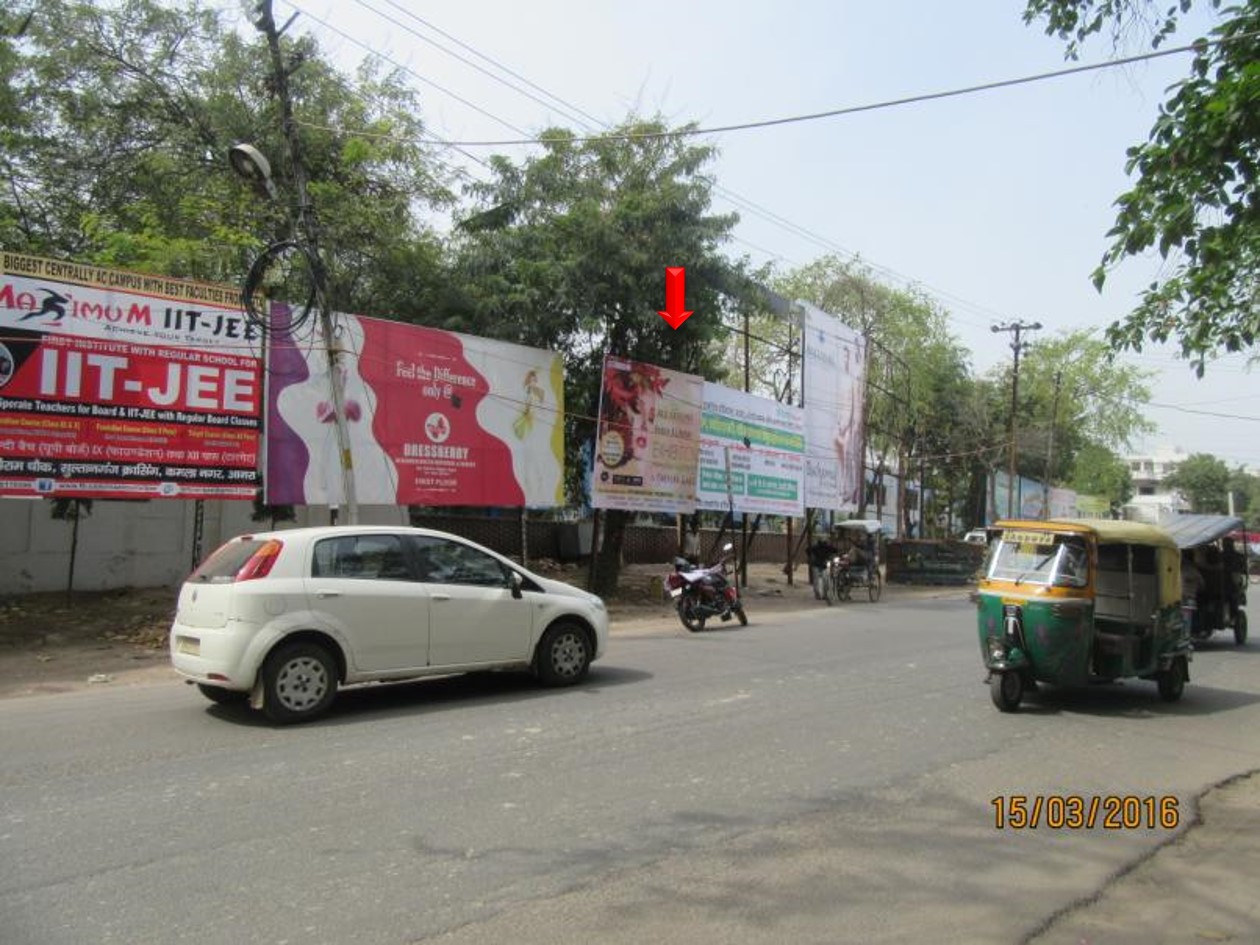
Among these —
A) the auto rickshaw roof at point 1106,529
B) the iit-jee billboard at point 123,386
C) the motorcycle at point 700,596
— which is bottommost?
the motorcycle at point 700,596

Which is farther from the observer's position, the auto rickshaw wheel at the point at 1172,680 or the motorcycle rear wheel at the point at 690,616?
the motorcycle rear wheel at the point at 690,616

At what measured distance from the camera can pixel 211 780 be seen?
5766mm

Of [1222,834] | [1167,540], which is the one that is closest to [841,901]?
[1222,834]

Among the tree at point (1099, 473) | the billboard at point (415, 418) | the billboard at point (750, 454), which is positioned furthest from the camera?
the tree at point (1099, 473)

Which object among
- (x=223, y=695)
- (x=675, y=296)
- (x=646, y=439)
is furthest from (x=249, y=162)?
(x=646, y=439)

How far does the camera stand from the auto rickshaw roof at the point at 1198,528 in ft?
45.7

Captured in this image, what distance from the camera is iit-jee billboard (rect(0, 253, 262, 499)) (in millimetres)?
11383

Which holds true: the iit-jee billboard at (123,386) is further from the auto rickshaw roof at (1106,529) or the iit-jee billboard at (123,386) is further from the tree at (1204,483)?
the tree at (1204,483)

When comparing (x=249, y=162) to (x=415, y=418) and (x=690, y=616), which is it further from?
(x=690, y=616)

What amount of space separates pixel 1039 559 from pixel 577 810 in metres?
5.33

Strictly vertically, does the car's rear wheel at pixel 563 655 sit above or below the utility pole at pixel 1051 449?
below

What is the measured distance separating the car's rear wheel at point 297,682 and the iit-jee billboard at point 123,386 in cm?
613
